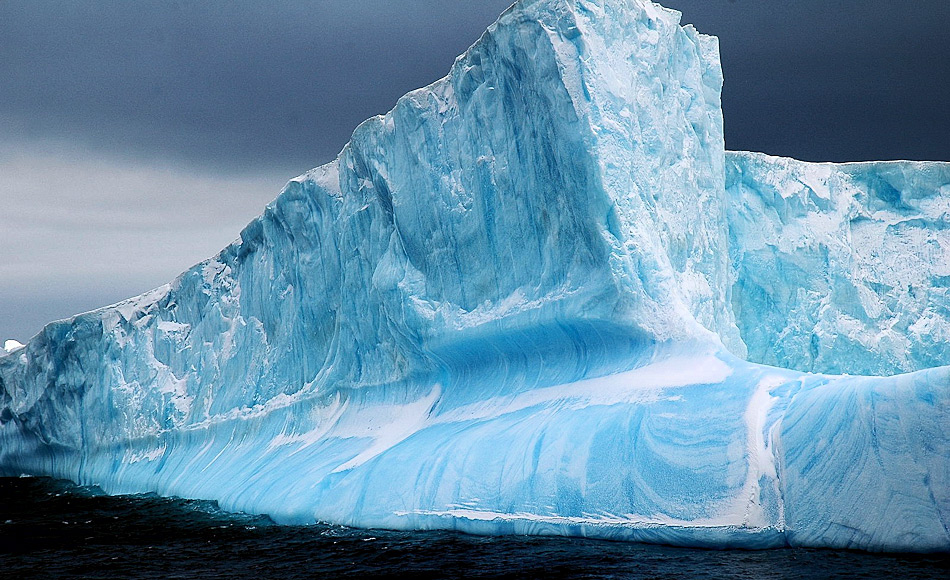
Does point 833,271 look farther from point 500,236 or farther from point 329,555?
point 329,555

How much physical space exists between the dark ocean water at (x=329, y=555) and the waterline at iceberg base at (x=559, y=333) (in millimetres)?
336

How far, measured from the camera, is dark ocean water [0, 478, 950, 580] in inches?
279

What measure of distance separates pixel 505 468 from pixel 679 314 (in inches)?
95.6

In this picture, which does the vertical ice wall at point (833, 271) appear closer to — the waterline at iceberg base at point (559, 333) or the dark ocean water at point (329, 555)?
the waterline at iceberg base at point (559, 333)

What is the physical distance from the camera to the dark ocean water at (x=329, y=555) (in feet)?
23.2

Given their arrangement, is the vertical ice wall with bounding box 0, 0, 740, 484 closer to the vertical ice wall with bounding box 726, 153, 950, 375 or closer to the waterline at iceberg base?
the waterline at iceberg base

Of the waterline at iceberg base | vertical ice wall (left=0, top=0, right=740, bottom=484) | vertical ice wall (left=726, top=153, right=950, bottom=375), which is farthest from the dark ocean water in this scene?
vertical ice wall (left=726, top=153, right=950, bottom=375)

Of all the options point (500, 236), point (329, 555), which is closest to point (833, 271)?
point (500, 236)

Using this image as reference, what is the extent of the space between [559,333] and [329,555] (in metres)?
3.47

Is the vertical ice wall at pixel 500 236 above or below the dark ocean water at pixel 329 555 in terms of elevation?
above

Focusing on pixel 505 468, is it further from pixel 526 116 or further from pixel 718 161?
pixel 718 161

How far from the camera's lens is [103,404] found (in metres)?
17.5

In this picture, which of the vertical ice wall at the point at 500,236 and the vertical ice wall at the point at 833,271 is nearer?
the vertical ice wall at the point at 500,236

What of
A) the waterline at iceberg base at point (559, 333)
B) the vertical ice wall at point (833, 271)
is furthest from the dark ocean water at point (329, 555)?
the vertical ice wall at point (833, 271)
